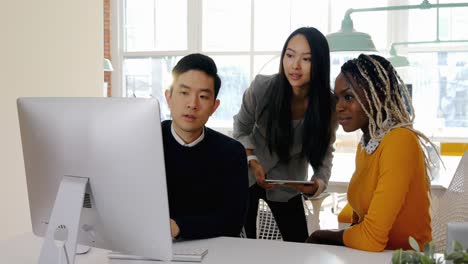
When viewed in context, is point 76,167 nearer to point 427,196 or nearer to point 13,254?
point 13,254

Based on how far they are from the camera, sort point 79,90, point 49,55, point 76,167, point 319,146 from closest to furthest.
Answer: point 76,167 < point 319,146 < point 49,55 < point 79,90

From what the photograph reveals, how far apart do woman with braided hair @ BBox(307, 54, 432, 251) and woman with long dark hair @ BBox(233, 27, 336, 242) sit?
1.40 feet

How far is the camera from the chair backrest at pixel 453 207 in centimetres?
178

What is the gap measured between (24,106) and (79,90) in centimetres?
207

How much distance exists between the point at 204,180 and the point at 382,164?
23.0 inches

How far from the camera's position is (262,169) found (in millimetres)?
2234

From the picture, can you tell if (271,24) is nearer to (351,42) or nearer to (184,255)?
(351,42)

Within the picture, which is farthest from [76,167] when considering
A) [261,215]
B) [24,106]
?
[261,215]

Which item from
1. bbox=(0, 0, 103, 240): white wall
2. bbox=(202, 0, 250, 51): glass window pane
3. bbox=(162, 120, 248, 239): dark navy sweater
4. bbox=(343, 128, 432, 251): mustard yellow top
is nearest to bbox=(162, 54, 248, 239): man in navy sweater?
bbox=(162, 120, 248, 239): dark navy sweater

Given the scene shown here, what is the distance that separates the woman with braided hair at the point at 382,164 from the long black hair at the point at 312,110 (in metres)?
0.42

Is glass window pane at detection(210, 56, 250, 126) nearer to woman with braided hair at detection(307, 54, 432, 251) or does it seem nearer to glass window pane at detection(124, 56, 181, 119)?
glass window pane at detection(124, 56, 181, 119)

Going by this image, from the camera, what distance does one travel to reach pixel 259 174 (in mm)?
2211

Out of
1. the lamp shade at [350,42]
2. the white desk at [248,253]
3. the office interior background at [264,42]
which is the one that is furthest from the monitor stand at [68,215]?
the office interior background at [264,42]

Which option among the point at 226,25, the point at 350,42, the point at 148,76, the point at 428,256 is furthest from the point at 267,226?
the point at 148,76
